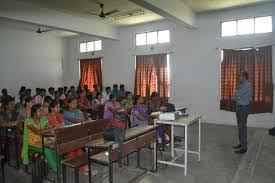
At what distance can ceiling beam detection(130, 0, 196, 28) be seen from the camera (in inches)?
190

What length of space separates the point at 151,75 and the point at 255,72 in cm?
304

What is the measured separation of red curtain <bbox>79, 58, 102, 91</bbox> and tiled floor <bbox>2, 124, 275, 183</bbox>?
5402 mm

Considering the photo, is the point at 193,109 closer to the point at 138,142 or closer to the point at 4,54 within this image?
the point at 138,142

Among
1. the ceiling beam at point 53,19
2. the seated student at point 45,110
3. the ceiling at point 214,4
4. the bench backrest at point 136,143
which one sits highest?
the ceiling at point 214,4

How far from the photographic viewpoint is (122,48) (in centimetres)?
890

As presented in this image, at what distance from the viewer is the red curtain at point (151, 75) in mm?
7888

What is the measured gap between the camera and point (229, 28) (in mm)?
6879

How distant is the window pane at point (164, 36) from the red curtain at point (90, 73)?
8.64 feet

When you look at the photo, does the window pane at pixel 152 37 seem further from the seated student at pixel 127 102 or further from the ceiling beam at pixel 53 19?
the seated student at pixel 127 102

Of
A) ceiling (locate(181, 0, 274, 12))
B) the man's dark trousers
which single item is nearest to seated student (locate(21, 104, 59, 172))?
the man's dark trousers

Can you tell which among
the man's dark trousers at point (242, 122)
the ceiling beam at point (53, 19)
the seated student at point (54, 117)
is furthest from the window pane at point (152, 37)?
the seated student at point (54, 117)

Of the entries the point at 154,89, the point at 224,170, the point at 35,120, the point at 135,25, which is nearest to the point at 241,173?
→ the point at 224,170

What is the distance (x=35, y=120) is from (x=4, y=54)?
6.19 m

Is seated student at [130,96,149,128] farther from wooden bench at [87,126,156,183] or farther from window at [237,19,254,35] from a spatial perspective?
window at [237,19,254,35]
